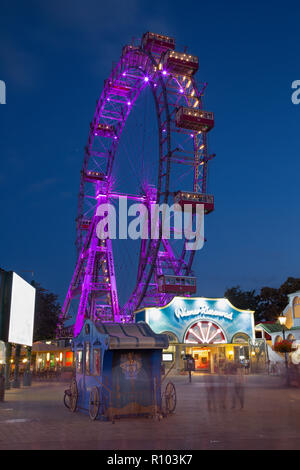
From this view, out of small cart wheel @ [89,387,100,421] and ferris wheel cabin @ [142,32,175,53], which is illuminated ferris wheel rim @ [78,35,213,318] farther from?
small cart wheel @ [89,387,100,421]

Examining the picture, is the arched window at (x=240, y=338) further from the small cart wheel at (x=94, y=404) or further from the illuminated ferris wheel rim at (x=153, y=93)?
the small cart wheel at (x=94, y=404)

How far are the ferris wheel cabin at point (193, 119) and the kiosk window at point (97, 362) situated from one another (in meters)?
26.0

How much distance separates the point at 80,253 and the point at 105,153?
1176 cm

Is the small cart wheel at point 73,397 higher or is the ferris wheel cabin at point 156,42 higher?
the ferris wheel cabin at point 156,42

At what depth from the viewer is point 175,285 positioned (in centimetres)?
4028

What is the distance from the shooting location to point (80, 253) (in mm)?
53625

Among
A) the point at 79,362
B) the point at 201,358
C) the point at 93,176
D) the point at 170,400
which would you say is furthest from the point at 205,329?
the point at 170,400

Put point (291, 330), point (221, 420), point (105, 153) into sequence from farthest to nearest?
point (105, 153) → point (291, 330) → point (221, 420)

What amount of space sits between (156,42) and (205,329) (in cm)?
2382

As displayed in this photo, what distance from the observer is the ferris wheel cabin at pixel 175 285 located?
40.1m

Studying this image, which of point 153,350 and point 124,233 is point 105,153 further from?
point 153,350

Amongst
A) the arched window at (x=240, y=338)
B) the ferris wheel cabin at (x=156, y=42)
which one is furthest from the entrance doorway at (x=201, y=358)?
the ferris wheel cabin at (x=156, y=42)

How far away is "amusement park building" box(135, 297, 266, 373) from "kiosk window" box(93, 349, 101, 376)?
1030 inches
